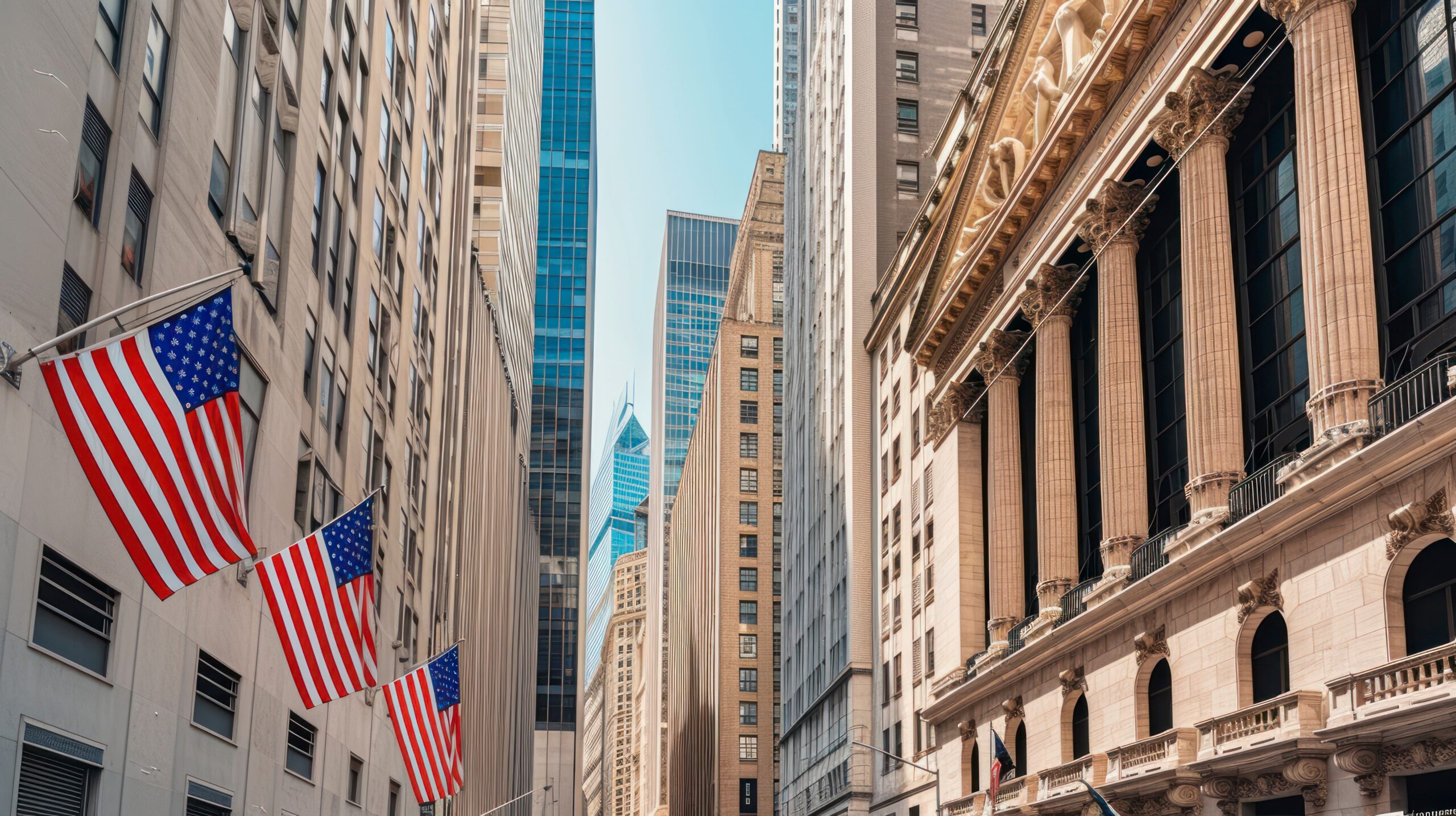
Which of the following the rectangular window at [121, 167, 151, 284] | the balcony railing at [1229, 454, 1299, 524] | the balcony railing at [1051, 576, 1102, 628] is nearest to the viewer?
the rectangular window at [121, 167, 151, 284]

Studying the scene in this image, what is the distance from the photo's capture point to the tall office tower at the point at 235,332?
1878 centimetres

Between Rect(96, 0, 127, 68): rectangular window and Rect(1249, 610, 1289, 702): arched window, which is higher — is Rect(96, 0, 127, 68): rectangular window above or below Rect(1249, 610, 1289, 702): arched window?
above

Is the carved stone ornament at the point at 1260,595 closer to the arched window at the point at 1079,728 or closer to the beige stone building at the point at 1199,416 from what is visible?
the beige stone building at the point at 1199,416

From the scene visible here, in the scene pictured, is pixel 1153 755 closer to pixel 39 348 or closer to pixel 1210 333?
pixel 1210 333

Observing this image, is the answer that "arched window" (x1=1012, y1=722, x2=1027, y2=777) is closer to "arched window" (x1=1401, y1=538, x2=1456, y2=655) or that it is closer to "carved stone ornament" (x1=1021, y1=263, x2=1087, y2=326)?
"carved stone ornament" (x1=1021, y1=263, x2=1087, y2=326)

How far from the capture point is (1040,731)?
46.1 metres

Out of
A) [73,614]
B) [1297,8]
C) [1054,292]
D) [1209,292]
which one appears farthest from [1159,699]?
[73,614]

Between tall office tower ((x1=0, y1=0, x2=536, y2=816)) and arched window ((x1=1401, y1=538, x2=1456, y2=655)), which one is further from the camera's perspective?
arched window ((x1=1401, y1=538, x2=1456, y2=655))

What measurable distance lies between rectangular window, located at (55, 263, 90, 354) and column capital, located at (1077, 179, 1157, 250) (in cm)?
3102

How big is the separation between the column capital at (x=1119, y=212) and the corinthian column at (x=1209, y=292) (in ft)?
12.6

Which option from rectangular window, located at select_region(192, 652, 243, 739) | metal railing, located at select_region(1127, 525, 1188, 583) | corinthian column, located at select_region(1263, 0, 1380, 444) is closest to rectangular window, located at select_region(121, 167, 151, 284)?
rectangular window, located at select_region(192, 652, 243, 739)

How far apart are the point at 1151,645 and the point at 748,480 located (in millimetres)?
103510

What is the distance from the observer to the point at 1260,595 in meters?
32.1

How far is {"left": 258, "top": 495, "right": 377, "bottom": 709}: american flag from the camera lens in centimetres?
2375
